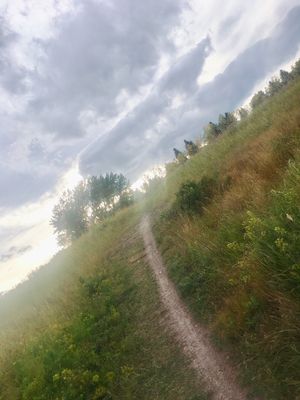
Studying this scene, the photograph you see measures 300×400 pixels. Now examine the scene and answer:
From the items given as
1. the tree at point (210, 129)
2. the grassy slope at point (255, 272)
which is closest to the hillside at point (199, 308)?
the grassy slope at point (255, 272)

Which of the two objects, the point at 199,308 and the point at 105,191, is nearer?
the point at 199,308

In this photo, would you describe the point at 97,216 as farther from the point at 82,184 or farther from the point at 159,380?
the point at 159,380

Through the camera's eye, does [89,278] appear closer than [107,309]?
No

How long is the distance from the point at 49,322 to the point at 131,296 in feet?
7.94

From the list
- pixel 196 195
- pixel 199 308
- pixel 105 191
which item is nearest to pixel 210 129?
pixel 105 191

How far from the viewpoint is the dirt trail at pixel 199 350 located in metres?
4.36

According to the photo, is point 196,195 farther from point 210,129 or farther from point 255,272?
point 210,129

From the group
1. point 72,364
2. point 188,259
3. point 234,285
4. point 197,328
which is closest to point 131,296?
point 188,259

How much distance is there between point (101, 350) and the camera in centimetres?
671

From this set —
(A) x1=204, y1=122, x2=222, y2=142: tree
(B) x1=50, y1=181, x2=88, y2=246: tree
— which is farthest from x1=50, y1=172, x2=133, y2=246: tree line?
(A) x1=204, y1=122, x2=222, y2=142: tree

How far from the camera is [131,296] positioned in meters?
8.41

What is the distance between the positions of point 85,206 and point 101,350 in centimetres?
4423

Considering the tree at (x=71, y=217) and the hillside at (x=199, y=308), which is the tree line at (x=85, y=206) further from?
the hillside at (x=199, y=308)

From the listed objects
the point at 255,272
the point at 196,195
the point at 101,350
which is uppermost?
the point at 196,195
